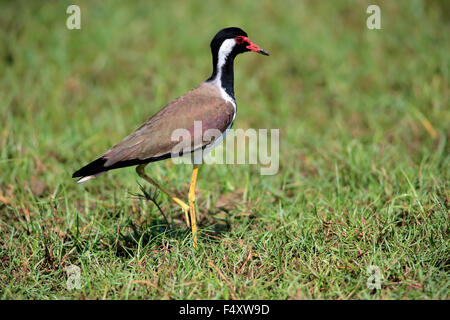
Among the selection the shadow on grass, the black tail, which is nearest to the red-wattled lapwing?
the black tail

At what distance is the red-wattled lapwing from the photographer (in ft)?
11.7

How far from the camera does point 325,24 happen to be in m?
7.73

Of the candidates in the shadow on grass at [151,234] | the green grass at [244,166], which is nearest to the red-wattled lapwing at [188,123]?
the shadow on grass at [151,234]

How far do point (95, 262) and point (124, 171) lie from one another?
151 cm

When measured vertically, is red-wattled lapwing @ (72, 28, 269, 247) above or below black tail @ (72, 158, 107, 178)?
above

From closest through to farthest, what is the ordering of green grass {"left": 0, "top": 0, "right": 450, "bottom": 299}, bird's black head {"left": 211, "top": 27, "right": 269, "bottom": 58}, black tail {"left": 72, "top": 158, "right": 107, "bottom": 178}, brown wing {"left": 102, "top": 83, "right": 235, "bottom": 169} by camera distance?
green grass {"left": 0, "top": 0, "right": 450, "bottom": 299} → black tail {"left": 72, "top": 158, "right": 107, "bottom": 178} → brown wing {"left": 102, "top": 83, "right": 235, "bottom": 169} → bird's black head {"left": 211, "top": 27, "right": 269, "bottom": 58}

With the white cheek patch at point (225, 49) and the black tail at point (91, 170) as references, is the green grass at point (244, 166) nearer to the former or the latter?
the black tail at point (91, 170)

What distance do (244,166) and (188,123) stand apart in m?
1.38

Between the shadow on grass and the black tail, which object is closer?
the black tail

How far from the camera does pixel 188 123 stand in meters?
3.77

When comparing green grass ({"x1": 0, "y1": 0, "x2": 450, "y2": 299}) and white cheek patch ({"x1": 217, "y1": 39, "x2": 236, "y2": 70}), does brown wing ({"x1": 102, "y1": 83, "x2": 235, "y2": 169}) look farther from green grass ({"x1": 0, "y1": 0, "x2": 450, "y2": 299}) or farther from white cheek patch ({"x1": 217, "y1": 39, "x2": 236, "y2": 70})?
green grass ({"x1": 0, "y1": 0, "x2": 450, "y2": 299})

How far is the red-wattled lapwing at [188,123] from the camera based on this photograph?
357 centimetres

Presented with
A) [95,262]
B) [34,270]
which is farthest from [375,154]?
[34,270]

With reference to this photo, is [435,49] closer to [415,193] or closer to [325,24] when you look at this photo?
[325,24]
